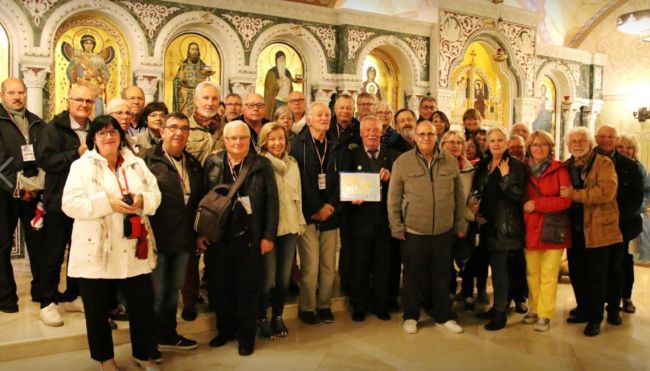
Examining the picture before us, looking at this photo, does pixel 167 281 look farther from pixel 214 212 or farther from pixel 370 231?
pixel 370 231

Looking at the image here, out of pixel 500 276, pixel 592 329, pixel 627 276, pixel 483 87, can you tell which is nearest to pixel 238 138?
pixel 500 276

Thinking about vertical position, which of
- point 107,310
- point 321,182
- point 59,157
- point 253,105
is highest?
point 253,105

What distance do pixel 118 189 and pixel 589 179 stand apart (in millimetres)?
3685

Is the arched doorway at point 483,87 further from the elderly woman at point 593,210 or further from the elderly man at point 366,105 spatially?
the elderly woman at point 593,210

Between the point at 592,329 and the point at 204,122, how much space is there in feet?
11.9

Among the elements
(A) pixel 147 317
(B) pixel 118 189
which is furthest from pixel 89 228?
(A) pixel 147 317

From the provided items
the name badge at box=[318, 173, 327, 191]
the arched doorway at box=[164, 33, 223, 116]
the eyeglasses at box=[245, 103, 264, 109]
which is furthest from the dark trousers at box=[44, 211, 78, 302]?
the arched doorway at box=[164, 33, 223, 116]

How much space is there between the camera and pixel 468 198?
520 cm

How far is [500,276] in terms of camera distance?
5020 mm

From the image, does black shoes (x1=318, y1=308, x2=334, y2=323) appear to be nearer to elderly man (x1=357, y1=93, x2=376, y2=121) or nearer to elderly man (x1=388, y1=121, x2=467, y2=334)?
elderly man (x1=388, y1=121, x2=467, y2=334)

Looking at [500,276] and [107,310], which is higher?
[107,310]

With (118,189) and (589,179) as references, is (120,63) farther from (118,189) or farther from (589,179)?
(589,179)

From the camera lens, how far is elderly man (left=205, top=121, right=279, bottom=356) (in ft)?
13.6

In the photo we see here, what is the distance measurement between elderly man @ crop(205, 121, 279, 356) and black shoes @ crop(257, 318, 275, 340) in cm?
35
